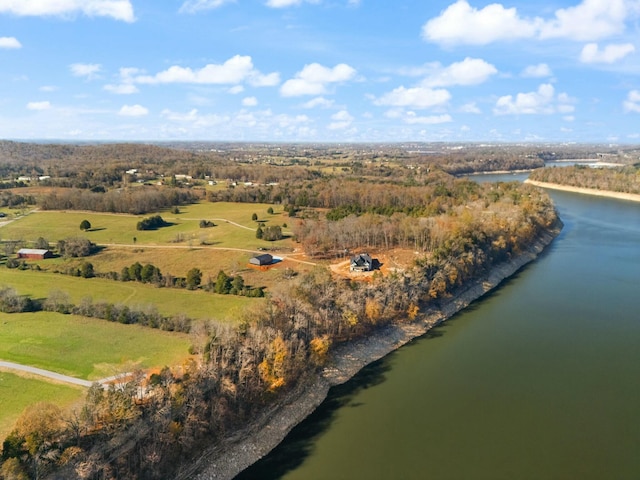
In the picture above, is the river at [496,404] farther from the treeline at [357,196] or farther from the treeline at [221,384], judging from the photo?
the treeline at [357,196]

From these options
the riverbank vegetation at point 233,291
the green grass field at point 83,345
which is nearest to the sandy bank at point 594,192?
the riverbank vegetation at point 233,291

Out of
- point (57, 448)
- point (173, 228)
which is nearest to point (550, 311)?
point (57, 448)

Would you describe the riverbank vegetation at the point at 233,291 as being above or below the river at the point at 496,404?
above

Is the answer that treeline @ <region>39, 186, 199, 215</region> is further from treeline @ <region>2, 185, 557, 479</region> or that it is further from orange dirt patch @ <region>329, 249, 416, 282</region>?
treeline @ <region>2, 185, 557, 479</region>

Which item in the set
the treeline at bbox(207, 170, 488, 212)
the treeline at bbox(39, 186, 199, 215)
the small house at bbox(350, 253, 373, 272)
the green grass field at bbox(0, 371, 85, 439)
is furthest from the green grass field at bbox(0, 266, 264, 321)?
the treeline at bbox(39, 186, 199, 215)

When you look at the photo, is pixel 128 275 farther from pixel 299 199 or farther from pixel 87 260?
pixel 299 199
